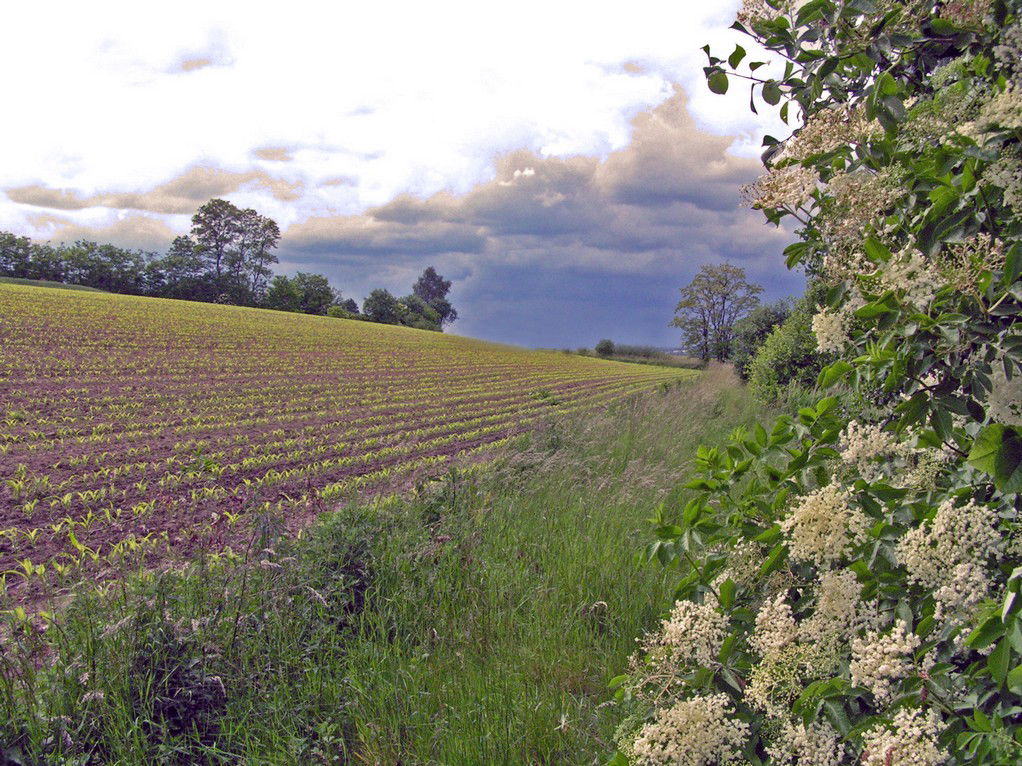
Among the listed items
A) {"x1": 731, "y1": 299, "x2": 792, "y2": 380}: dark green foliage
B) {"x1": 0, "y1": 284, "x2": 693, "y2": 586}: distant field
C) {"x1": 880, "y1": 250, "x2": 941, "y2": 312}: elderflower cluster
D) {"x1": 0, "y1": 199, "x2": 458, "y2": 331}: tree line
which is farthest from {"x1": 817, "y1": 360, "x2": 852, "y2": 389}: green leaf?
{"x1": 0, "y1": 199, "x2": 458, "y2": 331}: tree line

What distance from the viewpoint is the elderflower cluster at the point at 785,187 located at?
6.89 feet

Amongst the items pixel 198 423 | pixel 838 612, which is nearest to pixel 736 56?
pixel 838 612

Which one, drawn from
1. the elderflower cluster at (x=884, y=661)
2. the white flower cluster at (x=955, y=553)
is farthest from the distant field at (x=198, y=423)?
the white flower cluster at (x=955, y=553)

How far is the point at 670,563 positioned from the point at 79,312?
130ft

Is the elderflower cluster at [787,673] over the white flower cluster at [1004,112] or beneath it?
beneath

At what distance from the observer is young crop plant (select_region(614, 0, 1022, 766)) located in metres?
1.51

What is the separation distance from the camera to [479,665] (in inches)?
138

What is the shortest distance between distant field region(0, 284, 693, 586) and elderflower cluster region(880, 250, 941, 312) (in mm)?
3681

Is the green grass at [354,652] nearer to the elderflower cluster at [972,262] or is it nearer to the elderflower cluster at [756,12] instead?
the elderflower cluster at [972,262]

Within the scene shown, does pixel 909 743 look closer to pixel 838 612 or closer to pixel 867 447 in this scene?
pixel 838 612

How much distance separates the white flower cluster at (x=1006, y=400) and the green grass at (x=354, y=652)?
205cm

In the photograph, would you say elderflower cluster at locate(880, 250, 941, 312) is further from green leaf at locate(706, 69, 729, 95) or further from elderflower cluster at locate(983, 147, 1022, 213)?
green leaf at locate(706, 69, 729, 95)

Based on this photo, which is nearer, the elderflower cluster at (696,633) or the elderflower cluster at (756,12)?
the elderflower cluster at (696,633)

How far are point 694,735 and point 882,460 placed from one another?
40.3 inches
